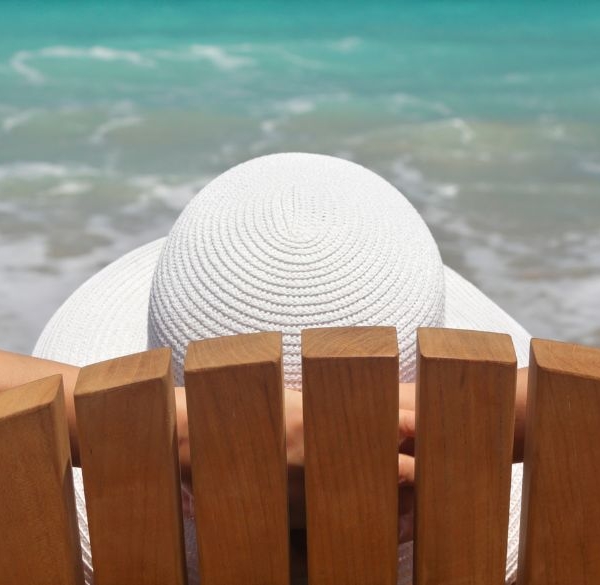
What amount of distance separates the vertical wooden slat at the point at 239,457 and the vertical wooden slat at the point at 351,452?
0.03 m

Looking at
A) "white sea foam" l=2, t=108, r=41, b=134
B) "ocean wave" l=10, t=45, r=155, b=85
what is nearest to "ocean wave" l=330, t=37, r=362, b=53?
"ocean wave" l=10, t=45, r=155, b=85

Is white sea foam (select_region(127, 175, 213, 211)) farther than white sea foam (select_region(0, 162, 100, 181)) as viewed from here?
No

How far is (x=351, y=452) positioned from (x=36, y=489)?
322 millimetres

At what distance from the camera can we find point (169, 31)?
48.8ft

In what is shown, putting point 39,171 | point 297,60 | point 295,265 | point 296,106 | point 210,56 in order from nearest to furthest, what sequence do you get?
point 295,265 < point 39,171 < point 296,106 < point 297,60 < point 210,56

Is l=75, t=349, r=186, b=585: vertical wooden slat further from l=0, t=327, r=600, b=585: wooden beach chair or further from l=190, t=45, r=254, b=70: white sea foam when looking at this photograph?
l=190, t=45, r=254, b=70: white sea foam

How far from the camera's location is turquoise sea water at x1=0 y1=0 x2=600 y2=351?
5.09 meters

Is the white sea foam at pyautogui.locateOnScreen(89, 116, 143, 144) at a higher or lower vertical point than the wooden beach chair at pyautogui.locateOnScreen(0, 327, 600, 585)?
lower

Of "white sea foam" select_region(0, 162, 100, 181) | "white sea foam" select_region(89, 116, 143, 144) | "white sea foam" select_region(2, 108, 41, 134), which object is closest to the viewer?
"white sea foam" select_region(0, 162, 100, 181)

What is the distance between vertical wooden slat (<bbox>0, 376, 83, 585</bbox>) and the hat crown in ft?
1.97

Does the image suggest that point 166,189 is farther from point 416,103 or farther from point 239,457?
point 239,457

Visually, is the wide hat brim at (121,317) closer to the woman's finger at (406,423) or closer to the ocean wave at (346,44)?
the woman's finger at (406,423)

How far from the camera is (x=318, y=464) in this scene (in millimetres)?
1047

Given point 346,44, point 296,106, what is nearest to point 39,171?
point 296,106
